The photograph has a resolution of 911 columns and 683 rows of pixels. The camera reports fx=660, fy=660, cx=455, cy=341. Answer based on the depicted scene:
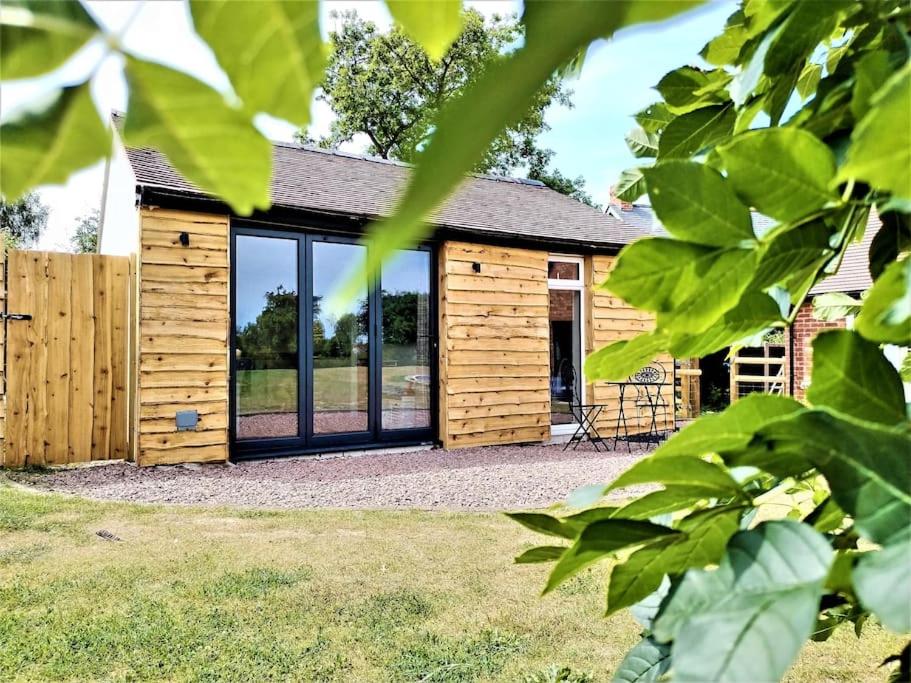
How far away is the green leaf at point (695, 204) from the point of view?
1.07 feet

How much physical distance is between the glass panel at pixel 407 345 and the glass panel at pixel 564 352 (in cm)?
236

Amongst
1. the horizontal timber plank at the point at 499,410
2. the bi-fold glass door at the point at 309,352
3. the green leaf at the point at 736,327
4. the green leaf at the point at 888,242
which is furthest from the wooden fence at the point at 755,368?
the green leaf at the point at 736,327

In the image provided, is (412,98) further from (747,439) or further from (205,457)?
(747,439)

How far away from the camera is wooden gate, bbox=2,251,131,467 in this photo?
685 cm

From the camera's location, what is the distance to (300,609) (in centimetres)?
324

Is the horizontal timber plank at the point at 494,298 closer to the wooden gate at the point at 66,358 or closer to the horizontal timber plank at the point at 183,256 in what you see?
the horizontal timber plank at the point at 183,256

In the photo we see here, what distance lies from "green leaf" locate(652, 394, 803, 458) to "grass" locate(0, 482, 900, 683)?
183 centimetres

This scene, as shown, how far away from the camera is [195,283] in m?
7.21

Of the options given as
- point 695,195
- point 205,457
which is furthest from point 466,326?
point 695,195

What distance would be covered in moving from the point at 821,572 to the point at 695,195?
0.18 meters

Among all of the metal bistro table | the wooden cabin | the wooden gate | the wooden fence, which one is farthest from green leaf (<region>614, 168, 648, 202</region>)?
the wooden fence

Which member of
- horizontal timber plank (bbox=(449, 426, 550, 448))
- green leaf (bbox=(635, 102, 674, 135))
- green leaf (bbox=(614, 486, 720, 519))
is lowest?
horizontal timber plank (bbox=(449, 426, 550, 448))

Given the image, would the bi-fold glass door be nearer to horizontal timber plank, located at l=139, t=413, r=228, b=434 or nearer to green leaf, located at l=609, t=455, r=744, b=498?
horizontal timber plank, located at l=139, t=413, r=228, b=434

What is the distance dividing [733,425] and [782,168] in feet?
0.42
